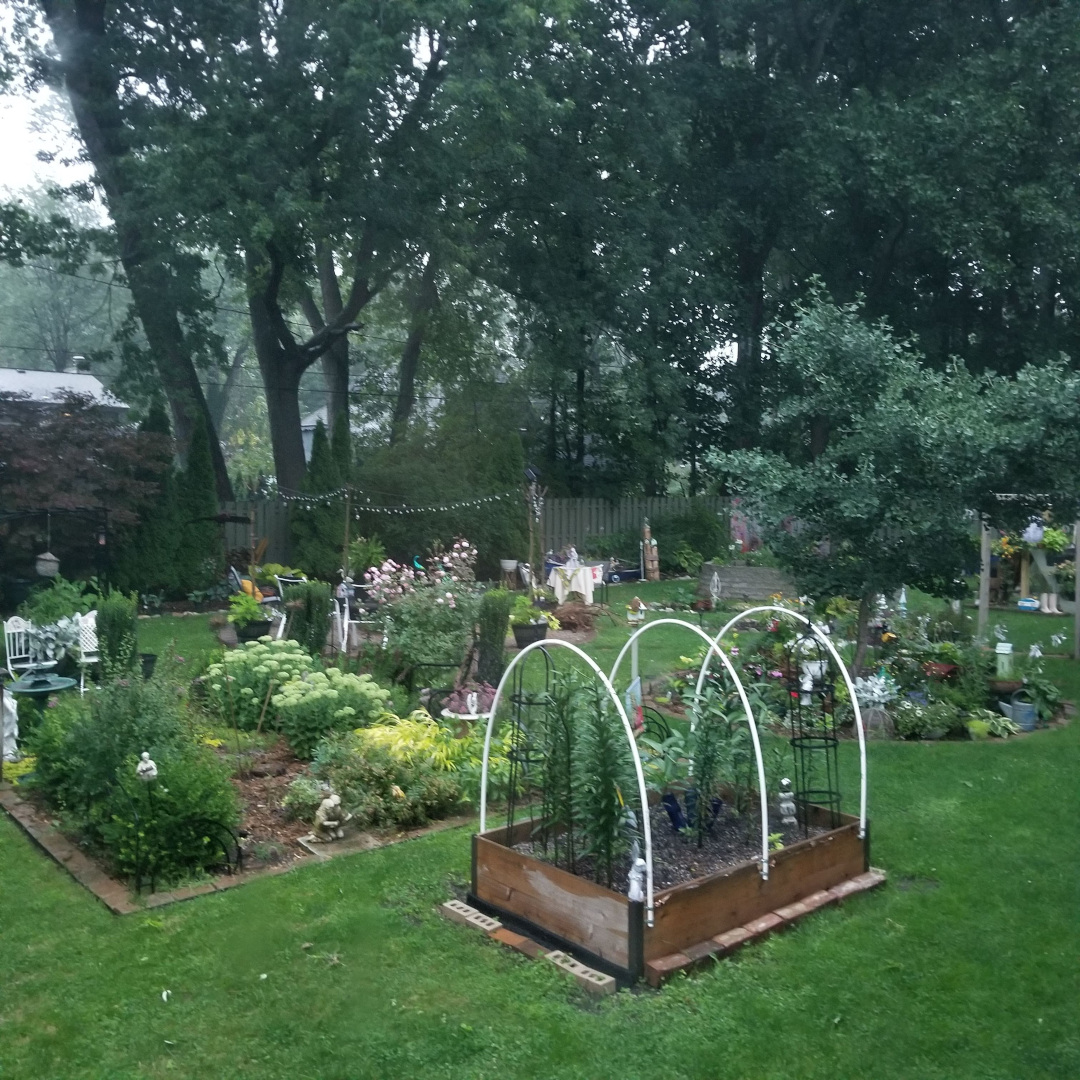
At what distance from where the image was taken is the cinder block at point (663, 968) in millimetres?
3996

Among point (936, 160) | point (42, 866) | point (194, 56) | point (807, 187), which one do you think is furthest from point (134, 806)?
point (807, 187)

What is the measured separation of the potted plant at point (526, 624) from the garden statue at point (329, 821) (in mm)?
5298

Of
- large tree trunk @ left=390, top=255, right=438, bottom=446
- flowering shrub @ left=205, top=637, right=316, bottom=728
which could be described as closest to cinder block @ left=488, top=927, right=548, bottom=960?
flowering shrub @ left=205, top=637, right=316, bottom=728

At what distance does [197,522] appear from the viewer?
16391mm

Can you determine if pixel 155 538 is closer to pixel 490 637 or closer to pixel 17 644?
pixel 17 644

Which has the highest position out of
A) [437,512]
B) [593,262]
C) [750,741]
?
[593,262]

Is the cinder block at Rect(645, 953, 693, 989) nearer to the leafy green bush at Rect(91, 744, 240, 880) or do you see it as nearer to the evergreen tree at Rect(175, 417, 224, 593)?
the leafy green bush at Rect(91, 744, 240, 880)

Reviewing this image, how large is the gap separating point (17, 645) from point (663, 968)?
6847 millimetres

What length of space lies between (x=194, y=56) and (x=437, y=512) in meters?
8.72

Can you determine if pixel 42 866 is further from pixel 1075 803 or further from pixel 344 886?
pixel 1075 803

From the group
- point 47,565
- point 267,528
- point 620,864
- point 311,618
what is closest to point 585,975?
point 620,864

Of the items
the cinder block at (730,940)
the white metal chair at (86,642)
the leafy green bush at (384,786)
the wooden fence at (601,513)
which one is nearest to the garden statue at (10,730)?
the white metal chair at (86,642)

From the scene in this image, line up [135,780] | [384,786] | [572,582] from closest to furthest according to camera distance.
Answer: [135,780] → [384,786] → [572,582]

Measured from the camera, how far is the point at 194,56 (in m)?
17.9
